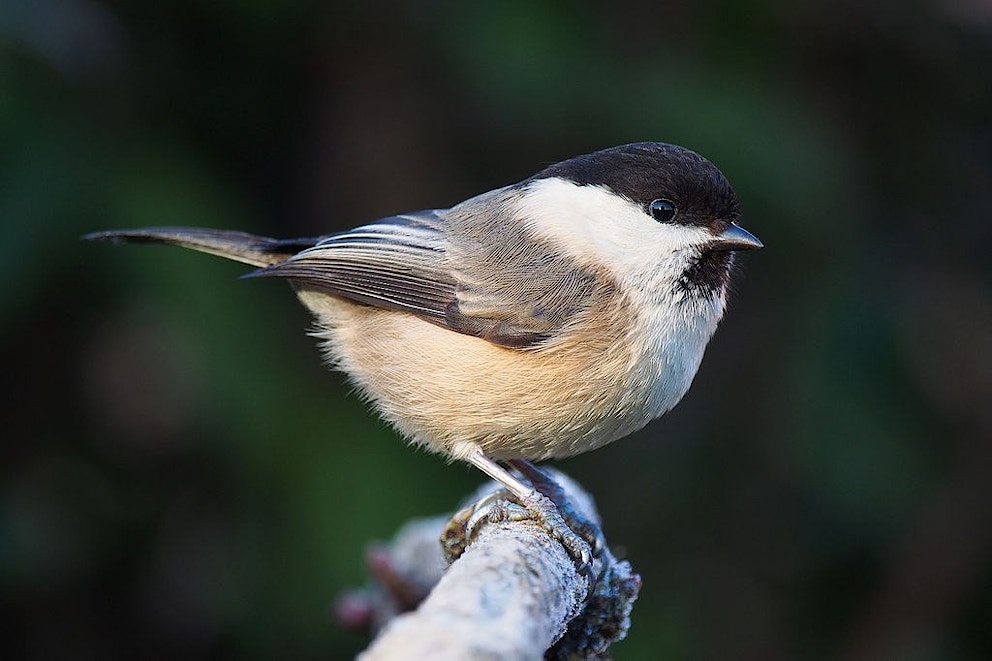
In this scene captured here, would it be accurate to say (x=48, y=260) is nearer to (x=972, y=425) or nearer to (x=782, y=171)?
(x=782, y=171)

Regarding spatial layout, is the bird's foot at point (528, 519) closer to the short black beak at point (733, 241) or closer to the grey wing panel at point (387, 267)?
the grey wing panel at point (387, 267)

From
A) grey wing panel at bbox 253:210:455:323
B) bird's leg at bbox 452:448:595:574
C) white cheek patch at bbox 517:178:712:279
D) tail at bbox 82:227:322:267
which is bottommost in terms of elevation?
bird's leg at bbox 452:448:595:574

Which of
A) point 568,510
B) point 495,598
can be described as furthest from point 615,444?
point 495,598

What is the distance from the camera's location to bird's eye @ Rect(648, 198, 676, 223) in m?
1.83

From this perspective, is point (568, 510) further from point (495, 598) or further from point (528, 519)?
point (495, 598)

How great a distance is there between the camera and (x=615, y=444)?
2852mm

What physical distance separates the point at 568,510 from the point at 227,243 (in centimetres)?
92

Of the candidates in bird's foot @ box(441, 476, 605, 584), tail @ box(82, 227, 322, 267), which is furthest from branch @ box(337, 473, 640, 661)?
tail @ box(82, 227, 322, 267)

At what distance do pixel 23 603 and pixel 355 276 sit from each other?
1.40 m

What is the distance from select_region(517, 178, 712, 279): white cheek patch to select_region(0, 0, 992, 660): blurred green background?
24.8 inches

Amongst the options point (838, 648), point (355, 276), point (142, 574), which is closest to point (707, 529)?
point (838, 648)

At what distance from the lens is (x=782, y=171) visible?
253cm

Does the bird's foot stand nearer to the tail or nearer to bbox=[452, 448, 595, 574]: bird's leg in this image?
bbox=[452, 448, 595, 574]: bird's leg

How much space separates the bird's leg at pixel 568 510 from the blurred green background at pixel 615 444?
0.55m
